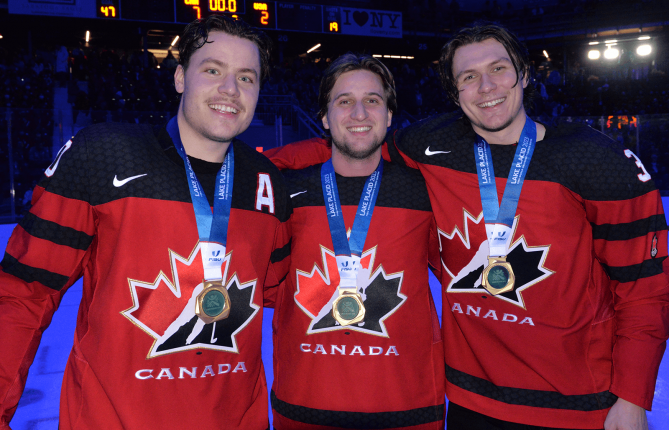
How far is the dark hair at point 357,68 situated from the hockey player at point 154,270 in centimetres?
66

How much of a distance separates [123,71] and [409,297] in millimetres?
13026

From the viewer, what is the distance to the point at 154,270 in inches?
59.6

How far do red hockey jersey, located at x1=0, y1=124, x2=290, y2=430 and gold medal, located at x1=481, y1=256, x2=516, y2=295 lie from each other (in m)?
0.85

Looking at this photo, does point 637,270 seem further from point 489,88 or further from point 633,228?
point 489,88

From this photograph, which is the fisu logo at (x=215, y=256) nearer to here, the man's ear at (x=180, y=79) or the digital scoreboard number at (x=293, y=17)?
the man's ear at (x=180, y=79)

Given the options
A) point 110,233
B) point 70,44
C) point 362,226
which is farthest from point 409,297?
point 70,44

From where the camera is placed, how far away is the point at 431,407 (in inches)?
76.2

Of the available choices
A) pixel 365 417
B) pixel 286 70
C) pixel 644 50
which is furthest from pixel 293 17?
pixel 644 50

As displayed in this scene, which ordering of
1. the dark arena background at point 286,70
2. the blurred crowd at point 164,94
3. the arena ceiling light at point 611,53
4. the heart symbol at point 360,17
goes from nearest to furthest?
the dark arena background at point 286,70 → the blurred crowd at point 164,94 → the heart symbol at point 360,17 → the arena ceiling light at point 611,53

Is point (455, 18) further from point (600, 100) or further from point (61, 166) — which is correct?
point (61, 166)

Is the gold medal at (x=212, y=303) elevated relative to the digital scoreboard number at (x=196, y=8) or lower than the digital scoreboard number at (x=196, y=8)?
lower

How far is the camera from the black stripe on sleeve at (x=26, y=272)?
54.2 inches

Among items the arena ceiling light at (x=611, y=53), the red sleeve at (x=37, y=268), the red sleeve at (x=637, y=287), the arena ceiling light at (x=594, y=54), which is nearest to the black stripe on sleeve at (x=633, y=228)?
the red sleeve at (x=637, y=287)

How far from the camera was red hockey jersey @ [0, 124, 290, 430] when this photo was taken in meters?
1.42
